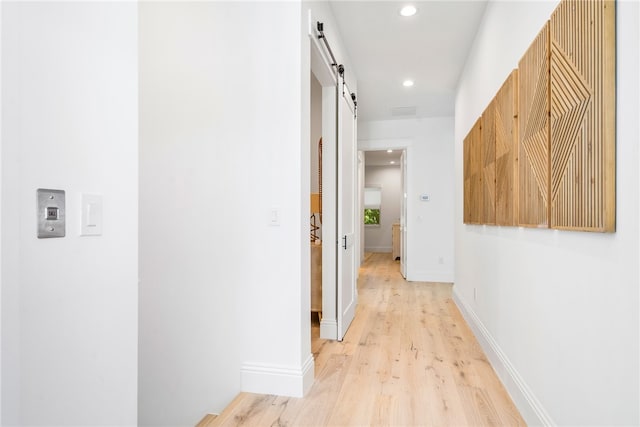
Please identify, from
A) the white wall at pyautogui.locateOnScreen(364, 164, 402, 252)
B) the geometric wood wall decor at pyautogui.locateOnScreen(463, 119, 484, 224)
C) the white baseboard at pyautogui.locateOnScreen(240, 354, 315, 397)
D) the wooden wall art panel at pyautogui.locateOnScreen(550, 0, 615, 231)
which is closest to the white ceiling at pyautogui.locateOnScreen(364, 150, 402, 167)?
the white wall at pyautogui.locateOnScreen(364, 164, 402, 252)

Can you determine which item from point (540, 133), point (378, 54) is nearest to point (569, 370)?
point (540, 133)

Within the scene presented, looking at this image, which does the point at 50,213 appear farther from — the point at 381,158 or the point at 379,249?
the point at 379,249

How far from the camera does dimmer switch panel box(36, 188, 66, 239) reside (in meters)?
0.80

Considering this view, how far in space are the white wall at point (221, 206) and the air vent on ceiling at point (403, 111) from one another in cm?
374

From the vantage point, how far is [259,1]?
2.20 metres

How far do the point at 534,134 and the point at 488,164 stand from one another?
111cm

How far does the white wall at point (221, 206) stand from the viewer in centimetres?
153

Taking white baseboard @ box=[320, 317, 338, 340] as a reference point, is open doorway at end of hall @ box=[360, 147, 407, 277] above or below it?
above

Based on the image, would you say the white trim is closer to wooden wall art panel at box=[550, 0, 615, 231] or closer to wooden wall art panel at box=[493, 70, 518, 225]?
wooden wall art panel at box=[493, 70, 518, 225]

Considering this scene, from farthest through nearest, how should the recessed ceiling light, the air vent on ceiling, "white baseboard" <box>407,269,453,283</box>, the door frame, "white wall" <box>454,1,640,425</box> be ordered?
1. the door frame
2. "white baseboard" <box>407,269,453,283</box>
3. the air vent on ceiling
4. the recessed ceiling light
5. "white wall" <box>454,1,640,425</box>

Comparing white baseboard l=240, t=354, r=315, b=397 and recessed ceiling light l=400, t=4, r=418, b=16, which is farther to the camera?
recessed ceiling light l=400, t=4, r=418, b=16

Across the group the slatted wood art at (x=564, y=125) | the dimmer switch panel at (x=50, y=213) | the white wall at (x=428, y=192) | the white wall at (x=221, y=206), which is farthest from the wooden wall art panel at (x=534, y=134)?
the white wall at (x=428, y=192)

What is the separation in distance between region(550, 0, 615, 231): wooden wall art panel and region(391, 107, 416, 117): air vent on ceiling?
4220 mm

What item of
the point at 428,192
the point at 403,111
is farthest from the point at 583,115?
the point at 428,192
